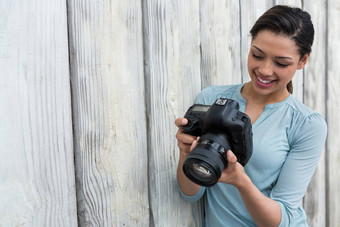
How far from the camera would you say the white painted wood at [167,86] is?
3.61 feet

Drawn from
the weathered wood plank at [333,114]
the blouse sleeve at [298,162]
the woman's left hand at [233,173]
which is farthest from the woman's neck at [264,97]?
the weathered wood plank at [333,114]

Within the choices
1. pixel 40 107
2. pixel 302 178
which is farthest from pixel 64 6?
pixel 302 178

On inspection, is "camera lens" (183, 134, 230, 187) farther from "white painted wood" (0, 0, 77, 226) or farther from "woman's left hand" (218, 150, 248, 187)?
"white painted wood" (0, 0, 77, 226)

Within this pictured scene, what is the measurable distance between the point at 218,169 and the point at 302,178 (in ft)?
1.42

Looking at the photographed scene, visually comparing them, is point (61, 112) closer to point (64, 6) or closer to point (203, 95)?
point (64, 6)

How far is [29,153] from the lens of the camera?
84cm

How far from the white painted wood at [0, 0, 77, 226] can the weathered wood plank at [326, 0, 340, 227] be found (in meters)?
1.54

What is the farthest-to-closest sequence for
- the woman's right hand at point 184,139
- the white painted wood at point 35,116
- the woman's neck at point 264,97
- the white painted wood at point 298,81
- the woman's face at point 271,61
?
the white painted wood at point 298,81, the woman's neck at point 264,97, the woman's face at point 271,61, the woman's right hand at point 184,139, the white painted wood at point 35,116

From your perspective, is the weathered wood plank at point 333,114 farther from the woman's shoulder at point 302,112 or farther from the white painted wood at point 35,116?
the white painted wood at point 35,116

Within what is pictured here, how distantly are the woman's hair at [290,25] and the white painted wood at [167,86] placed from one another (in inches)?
9.5

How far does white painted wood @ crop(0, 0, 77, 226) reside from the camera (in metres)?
0.80

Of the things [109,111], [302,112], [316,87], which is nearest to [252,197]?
[302,112]

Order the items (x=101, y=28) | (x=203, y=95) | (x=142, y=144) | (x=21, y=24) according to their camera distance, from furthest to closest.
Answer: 1. (x=203, y=95)
2. (x=142, y=144)
3. (x=101, y=28)
4. (x=21, y=24)

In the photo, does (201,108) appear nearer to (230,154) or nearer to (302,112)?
(230,154)
